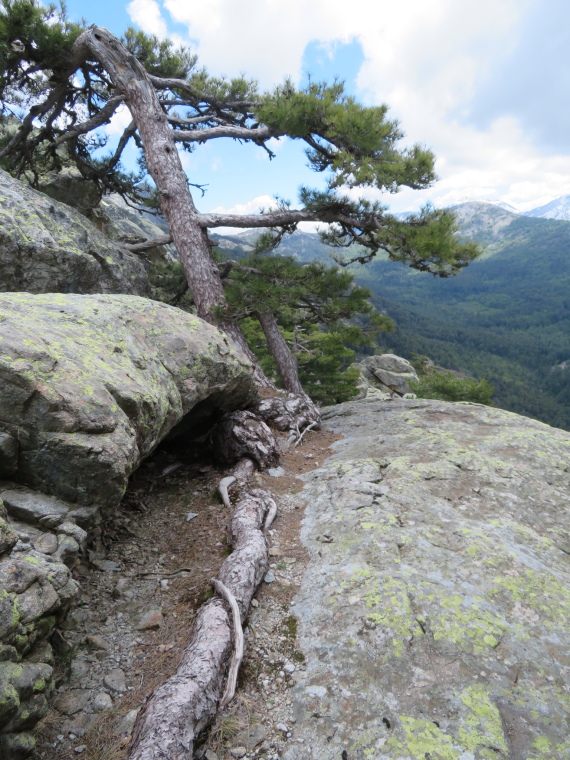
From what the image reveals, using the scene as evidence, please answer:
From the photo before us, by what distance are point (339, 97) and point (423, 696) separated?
1396 centimetres

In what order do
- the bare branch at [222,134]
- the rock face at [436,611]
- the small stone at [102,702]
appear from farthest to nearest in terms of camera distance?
the bare branch at [222,134]
the small stone at [102,702]
the rock face at [436,611]

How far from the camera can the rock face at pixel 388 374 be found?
2203 inches

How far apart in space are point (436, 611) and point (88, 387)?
15.6ft

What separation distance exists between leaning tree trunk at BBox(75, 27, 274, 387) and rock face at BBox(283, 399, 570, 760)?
6.71 meters

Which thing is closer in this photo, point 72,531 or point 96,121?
point 72,531

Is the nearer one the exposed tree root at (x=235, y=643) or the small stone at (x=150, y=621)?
the exposed tree root at (x=235, y=643)

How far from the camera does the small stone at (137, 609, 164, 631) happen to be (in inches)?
191

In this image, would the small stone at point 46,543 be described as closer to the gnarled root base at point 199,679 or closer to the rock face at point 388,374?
the gnarled root base at point 199,679

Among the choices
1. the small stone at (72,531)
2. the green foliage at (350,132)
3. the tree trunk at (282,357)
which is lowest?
the small stone at (72,531)

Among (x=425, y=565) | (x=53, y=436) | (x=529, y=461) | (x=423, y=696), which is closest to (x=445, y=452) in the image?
(x=529, y=461)

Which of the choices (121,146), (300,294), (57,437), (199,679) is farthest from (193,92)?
(199,679)

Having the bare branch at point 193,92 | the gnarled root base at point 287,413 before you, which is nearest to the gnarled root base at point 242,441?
the gnarled root base at point 287,413

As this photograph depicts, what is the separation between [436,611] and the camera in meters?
4.69

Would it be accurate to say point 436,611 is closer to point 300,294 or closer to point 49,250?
point 300,294
